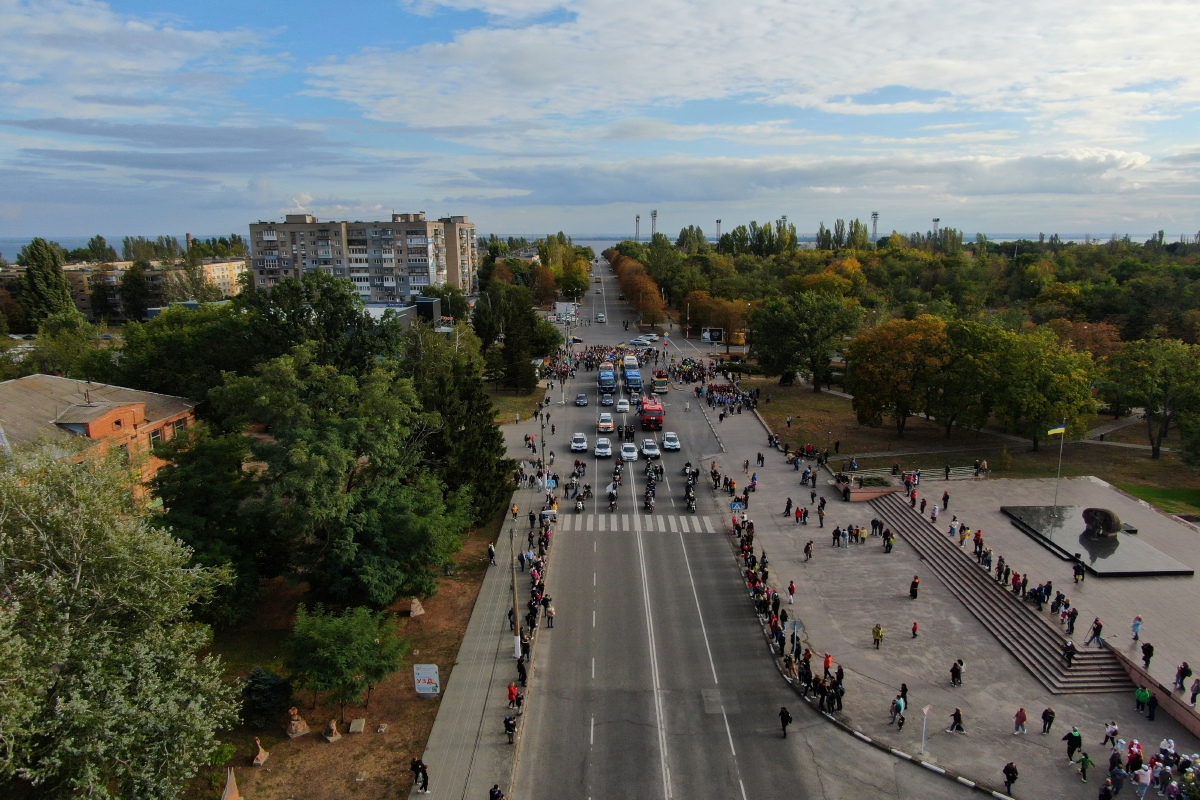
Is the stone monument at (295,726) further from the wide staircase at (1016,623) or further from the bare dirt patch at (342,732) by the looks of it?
the wide staircase at (1016,623)

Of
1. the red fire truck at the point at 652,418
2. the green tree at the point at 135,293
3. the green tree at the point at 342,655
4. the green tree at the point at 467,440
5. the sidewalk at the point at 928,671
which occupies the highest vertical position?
the green tree at the point at 135,293

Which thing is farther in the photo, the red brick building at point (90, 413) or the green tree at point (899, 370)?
the green tree at point (899, 370)

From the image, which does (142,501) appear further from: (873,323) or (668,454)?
(873,323)

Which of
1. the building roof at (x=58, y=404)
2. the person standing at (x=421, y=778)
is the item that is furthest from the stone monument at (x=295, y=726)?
the building roof at (x=58, y=404)

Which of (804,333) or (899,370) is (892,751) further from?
(804,333)

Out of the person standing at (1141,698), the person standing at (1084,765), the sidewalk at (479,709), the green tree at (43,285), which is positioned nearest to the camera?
the person standing at (1084,765)

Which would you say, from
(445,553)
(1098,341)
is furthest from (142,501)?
(1098,341)
